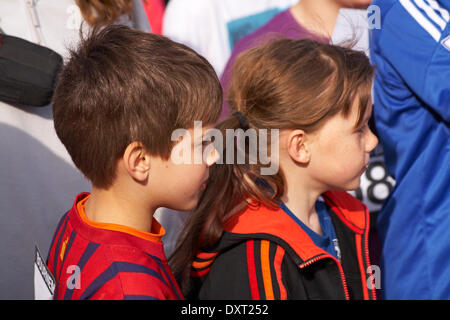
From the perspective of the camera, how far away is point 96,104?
1.15m

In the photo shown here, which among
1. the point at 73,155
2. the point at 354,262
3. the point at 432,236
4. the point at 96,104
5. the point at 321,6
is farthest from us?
the point at 321,6

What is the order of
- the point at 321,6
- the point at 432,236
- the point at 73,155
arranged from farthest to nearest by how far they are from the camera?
the point at 321,6 < the point at 432,236 < the point at 73,155

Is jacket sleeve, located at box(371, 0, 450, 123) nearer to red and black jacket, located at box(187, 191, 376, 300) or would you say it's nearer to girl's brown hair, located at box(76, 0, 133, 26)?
red and black jacket, located at box(187, 191, 376, 300)

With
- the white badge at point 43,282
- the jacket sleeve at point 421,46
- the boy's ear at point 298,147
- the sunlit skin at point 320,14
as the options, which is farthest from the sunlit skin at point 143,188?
the sunlit skin at point 320,14

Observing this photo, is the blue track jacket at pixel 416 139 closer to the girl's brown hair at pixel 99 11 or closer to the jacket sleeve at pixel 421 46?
the jacket sleeve at pixel 421 46

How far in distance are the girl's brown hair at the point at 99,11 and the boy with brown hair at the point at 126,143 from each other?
42 centimetres

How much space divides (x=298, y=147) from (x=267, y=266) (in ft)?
1.15

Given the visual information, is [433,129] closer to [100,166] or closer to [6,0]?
[100,166]

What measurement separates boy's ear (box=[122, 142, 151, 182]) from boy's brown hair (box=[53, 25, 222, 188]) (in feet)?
0.04

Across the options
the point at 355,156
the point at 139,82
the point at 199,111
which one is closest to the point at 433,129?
the point at 355,156

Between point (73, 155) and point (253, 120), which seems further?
point (253, 120)

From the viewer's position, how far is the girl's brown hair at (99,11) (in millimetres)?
1648
